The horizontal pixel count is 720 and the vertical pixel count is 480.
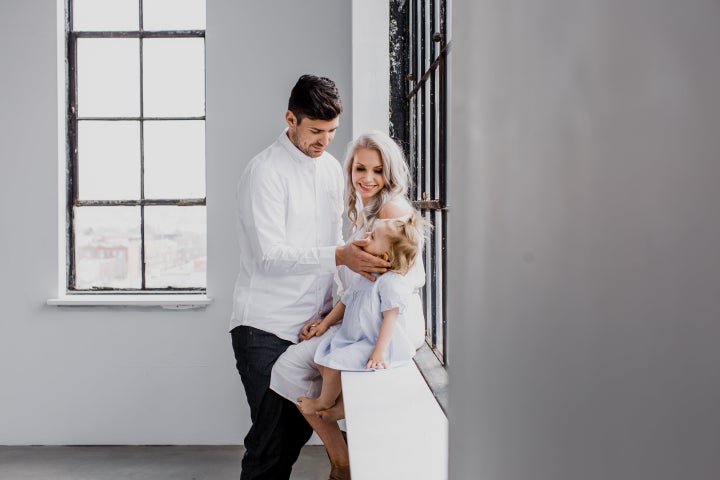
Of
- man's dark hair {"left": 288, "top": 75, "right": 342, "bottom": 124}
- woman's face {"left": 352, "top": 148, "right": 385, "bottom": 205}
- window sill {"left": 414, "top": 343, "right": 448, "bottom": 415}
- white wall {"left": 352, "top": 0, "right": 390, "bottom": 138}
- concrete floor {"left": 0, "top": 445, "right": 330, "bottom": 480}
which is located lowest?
A: concrete floor {"left": 0, "top": 445, "right": 330, "bottom": 480}

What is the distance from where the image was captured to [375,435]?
52.2 inches

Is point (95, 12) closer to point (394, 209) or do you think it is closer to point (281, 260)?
point (281, 260)

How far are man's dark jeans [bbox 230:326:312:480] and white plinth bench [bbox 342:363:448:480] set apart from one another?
0.38m

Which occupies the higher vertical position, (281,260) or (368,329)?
(281,260)

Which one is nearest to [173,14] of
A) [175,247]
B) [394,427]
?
[175,247]

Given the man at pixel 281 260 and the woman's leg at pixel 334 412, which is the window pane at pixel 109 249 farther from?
the woman's leg at pixel 334 412

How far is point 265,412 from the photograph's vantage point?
2.07m

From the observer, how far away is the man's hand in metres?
1.78

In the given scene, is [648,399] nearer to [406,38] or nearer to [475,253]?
[475,253]

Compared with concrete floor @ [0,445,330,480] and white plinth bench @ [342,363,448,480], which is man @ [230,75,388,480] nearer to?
white plinth bench @ [342,363,448,480]

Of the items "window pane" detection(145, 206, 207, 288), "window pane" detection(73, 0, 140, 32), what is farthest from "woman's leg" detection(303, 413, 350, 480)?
"window pane" detection(73, 0, 140, 32)

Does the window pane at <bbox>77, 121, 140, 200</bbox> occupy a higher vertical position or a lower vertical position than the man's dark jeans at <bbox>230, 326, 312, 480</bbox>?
higher

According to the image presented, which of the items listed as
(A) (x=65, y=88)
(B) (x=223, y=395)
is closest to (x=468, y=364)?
(B) (x=223, y=395)

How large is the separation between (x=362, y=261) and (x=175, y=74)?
7.65 feet
